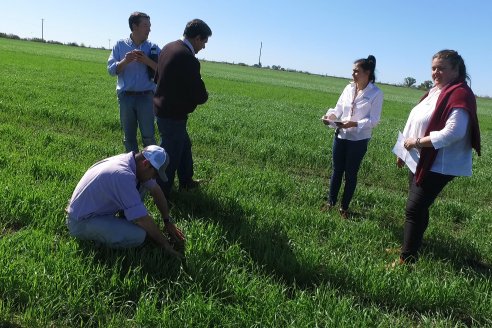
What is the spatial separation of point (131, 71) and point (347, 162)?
9.82 feet

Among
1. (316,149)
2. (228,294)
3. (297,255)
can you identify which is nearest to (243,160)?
(316,149)

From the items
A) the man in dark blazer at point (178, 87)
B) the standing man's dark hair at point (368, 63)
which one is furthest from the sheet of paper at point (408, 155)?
the man in dark blazer at point (178, 87)

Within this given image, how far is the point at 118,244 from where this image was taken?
3.53 metres

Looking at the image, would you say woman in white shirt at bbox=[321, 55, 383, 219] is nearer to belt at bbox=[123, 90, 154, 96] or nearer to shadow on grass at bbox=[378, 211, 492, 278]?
shadow on grass at bbox=[378, 211, 492, 278]

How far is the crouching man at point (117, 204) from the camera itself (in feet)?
11.0

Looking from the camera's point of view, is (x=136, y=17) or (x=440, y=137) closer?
(x=440, y=137)

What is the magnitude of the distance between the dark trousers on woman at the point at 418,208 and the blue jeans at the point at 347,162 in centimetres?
111

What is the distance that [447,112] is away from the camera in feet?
12.1

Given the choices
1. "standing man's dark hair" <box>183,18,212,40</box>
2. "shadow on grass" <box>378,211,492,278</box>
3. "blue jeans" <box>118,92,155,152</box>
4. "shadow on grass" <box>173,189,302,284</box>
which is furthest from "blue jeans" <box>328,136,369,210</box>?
"blue jeans" <box>118,92,155,152</box>

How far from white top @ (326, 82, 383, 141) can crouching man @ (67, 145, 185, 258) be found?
258cm

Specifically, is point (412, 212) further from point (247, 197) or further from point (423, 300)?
point (247, 197)

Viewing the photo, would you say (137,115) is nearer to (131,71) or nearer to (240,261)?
(131,71)

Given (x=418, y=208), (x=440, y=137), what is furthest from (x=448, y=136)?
(x=418, y=208)

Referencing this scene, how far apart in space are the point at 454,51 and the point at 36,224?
4091 millimetres
